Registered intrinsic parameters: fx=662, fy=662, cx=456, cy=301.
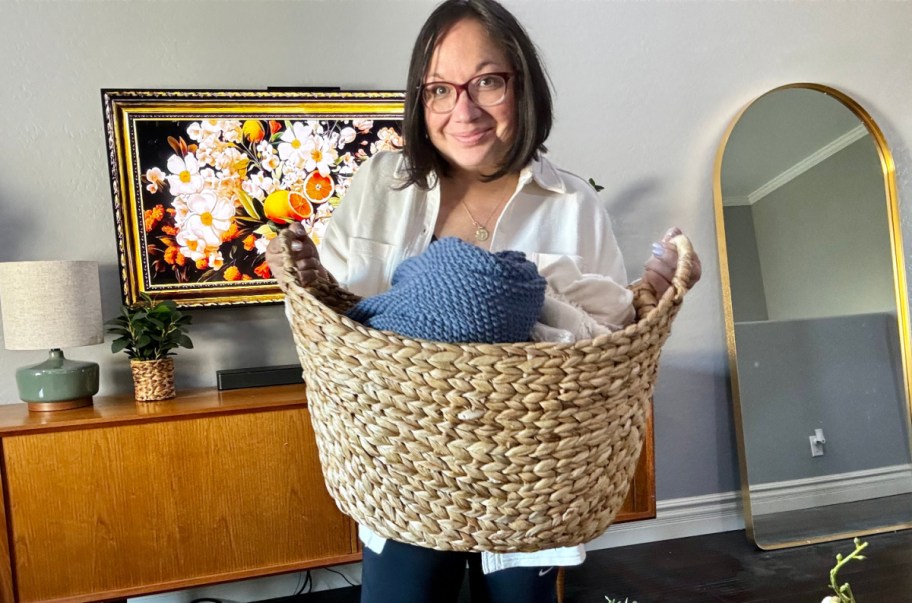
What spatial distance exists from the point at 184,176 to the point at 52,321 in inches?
19.2

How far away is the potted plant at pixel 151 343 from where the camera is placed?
62.9 inches

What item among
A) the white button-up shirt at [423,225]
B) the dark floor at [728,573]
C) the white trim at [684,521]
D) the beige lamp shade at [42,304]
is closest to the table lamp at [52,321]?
the beige lamp shade at [42,304]

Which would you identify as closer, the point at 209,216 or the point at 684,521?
the point at 209,216

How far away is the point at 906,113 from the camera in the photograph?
2355 millimetres

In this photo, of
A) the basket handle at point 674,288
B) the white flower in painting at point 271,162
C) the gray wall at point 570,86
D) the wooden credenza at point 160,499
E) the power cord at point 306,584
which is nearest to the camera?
the basket handle at point 674,288

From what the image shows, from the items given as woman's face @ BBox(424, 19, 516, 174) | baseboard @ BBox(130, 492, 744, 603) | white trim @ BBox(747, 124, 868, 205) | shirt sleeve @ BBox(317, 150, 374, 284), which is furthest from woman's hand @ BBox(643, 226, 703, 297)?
white trim @ BBox(747, 124, 868, 205)

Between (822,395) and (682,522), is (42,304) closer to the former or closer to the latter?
(682,522)

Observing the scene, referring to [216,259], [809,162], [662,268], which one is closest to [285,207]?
[216,259]

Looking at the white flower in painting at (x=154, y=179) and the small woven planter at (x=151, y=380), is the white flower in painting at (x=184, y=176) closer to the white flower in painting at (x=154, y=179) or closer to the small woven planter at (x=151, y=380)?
the white flower in painting at (x=154, y=179)

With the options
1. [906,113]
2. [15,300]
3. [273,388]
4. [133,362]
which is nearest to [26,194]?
[15,300]

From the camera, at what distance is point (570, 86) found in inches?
80.0

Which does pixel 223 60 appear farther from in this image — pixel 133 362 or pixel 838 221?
pixel 838 221

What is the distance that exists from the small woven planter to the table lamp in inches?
3.8

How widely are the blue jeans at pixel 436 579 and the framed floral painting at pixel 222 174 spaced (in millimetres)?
1106
